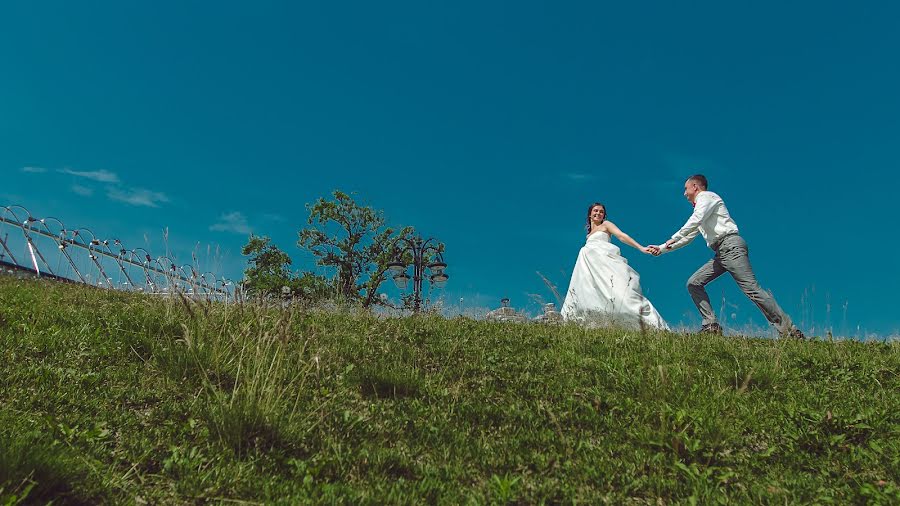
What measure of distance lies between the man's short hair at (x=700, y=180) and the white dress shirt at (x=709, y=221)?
0.34 meters

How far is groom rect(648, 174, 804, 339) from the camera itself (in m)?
12.0

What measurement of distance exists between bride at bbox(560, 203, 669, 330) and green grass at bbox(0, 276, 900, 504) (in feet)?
19.0

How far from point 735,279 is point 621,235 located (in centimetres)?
332

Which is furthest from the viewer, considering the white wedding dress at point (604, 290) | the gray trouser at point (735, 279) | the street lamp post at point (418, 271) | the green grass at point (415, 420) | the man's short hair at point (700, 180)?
the street lamp post at point (418, 271)

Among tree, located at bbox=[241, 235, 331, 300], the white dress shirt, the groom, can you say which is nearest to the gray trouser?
the groom

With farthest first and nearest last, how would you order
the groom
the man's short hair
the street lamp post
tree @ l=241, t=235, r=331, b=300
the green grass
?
tree @ l=241, t=235, r=331, b=300 < the street lamp post < the man's short hair < the groom < the green grass

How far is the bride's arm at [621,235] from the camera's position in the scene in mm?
14672

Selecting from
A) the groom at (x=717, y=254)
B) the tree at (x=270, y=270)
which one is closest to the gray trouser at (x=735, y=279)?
the groom at (x=717, y=254)

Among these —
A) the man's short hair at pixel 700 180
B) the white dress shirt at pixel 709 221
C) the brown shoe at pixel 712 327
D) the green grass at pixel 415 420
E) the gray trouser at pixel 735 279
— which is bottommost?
the green grass at pixel 415 420

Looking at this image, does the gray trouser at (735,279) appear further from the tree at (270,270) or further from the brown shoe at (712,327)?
the tree at (270,270)

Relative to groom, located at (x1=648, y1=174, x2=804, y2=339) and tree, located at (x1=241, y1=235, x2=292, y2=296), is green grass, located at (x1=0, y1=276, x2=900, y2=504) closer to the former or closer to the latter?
groom, located at (x1=648, y1=174, x2=804, y2=339)

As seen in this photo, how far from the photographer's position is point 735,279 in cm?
1243

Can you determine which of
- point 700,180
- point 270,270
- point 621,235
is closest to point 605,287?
point 621,235

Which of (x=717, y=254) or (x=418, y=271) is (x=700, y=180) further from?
(x=418, y=271)
